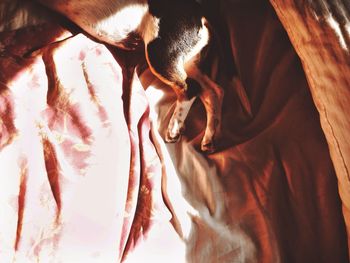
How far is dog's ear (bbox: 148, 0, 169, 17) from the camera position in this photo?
1.21m

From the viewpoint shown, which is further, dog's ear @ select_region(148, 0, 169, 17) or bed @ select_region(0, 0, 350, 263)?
dog's ear @ select_region(148, 0, 169, 17)

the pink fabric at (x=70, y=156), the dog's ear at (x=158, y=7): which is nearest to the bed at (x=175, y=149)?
the pink fabric at (x=70, y=156)

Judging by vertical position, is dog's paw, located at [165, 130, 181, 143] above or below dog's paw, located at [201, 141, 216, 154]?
above

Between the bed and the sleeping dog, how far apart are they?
52mm

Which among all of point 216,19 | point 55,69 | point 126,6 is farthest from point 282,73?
point 55,69

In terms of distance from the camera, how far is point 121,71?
1.29 metres

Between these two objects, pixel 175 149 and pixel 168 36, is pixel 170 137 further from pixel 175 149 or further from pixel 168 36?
pixel 168 36

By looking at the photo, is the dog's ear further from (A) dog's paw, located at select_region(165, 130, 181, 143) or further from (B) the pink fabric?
(A) dog's paw, located at select_region(165, 130, 181, 143)

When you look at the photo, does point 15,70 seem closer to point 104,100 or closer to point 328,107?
point 104,100

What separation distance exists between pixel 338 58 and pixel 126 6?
792 millimetres

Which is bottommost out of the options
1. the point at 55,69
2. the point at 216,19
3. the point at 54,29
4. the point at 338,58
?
the point at 338,58

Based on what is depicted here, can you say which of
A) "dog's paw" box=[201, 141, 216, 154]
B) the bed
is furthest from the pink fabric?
"dog's paw" box=[201, 141, 216, 154]

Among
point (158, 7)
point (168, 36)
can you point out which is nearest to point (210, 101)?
point (168, 36)

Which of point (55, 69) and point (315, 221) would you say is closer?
point (315, 221)
